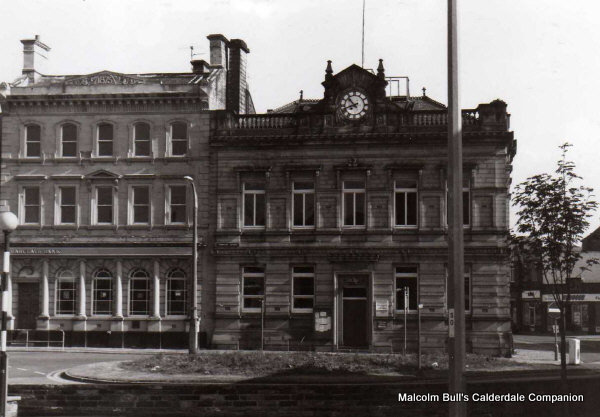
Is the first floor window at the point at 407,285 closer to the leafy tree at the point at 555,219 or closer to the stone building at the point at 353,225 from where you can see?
the stone building at the point at 353,225

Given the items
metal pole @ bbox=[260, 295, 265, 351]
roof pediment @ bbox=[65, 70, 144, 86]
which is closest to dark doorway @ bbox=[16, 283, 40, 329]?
roof pediment @ bbox=[65, 70, 144, 86]

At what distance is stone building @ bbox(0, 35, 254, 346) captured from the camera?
35719 millimetres

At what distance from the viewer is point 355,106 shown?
34.9 meters

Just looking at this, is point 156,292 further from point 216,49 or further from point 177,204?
point 216,49

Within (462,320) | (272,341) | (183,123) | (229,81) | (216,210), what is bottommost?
(272,341)

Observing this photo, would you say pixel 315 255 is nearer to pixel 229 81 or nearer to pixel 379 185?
pixel 379 185

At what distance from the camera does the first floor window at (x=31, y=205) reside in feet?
120

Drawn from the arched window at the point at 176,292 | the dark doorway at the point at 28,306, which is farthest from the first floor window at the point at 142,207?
the dark doorway at the point at 28,306

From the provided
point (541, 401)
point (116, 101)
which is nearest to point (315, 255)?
point (116, 101)

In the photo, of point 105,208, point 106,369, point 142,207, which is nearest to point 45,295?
point 105,208

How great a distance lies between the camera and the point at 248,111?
41875mm

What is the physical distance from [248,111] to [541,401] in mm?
28732

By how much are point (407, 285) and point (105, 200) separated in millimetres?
13920

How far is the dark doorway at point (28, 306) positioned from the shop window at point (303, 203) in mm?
12050
